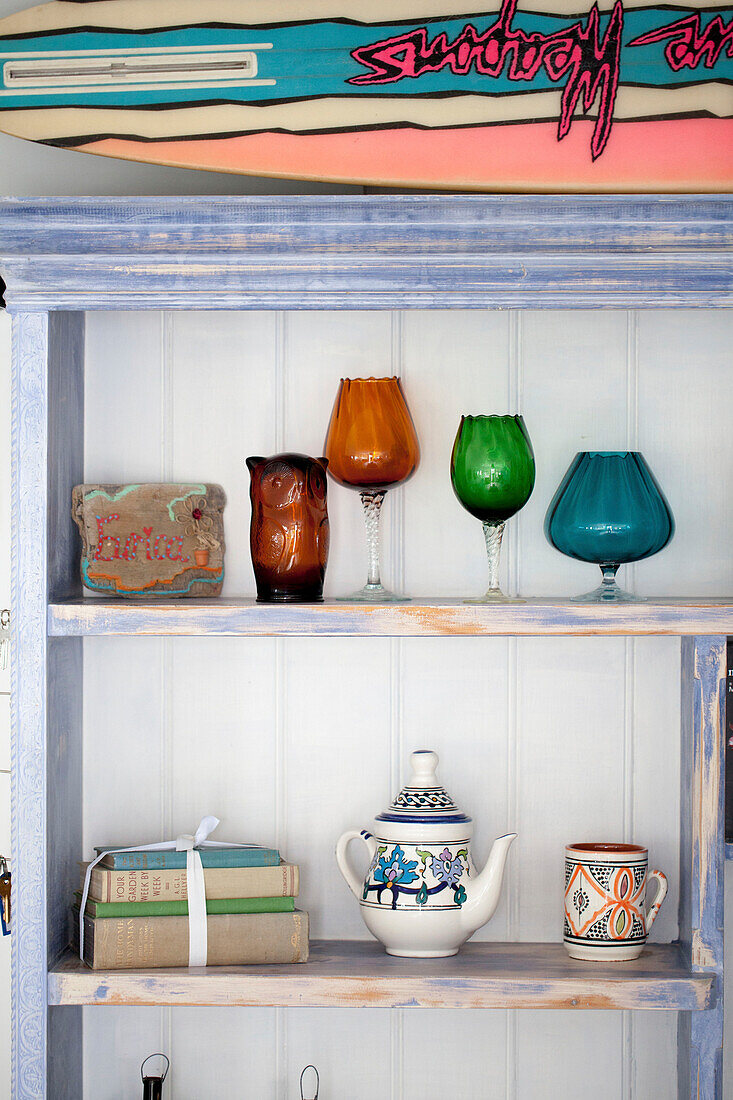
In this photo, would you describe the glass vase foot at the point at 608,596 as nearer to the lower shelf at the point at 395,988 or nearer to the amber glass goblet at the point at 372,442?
the amber glass goblet at the point at 372,442

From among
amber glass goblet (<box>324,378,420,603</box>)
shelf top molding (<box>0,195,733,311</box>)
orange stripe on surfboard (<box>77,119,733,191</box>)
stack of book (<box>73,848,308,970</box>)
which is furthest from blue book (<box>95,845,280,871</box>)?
orange stripe on surfboard (<box>77,119,733,191</box>)

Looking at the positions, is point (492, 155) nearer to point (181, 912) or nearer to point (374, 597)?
point (374, 597)

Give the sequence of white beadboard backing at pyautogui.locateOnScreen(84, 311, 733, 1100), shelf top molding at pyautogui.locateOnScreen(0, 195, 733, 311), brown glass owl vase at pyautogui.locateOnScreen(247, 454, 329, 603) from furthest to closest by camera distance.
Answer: white beadboard backing at pyautogui.locateOnScreen(84, 311, 733, 1100) < brown glass owl vase at pyautogui.locateOnScreen(247, 454, 329, 603) < shelf top molding at pyautogui.locateOnScreen(0, 195, 733, 311)

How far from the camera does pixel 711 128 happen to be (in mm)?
1469

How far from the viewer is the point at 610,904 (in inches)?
58.2

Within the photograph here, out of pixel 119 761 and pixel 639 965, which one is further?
pixel 119 761

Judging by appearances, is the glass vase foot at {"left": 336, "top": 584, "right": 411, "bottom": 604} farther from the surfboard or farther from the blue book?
the surfboard

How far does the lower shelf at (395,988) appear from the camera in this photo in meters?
1.39

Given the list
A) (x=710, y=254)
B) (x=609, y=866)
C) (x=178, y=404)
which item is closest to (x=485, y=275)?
(x=710, y=254)

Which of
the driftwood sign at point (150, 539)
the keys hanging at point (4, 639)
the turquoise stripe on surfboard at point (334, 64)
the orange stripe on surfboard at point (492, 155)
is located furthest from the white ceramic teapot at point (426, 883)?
the turquoise stripe on surfboard at point (334, 64)

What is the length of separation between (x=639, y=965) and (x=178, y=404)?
98cm

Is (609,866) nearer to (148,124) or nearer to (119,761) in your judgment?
(119,761)

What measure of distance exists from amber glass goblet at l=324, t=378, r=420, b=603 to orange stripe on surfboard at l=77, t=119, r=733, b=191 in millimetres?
270

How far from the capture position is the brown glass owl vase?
4.91ft
